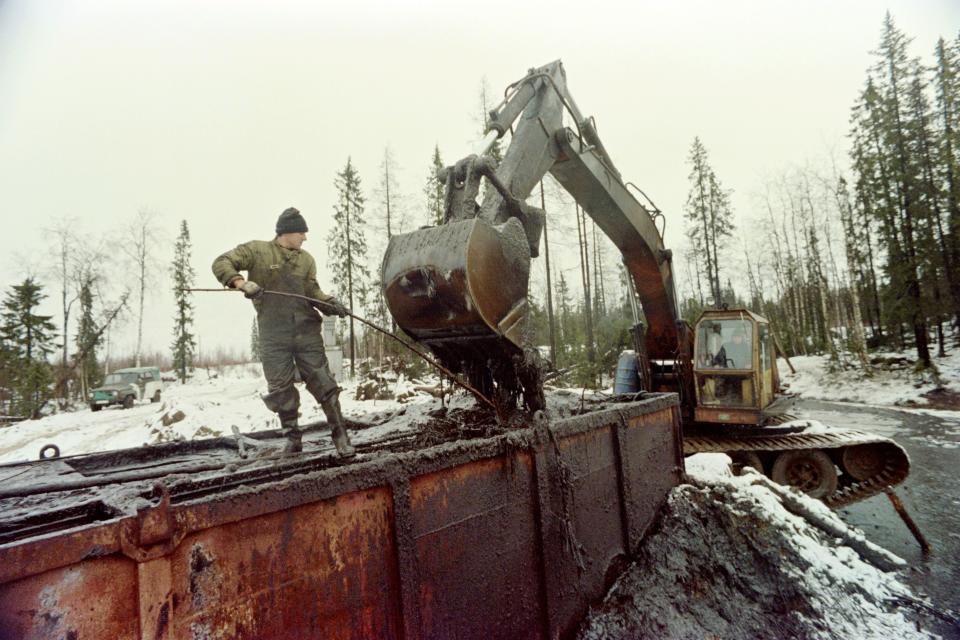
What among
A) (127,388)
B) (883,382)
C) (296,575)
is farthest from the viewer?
(127,388)

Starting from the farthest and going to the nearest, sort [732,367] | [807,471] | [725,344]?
[725,344] → [732,367] → [807,471]

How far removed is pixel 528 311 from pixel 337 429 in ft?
5.46

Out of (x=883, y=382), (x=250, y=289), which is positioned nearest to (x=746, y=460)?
(x=250, y=289)

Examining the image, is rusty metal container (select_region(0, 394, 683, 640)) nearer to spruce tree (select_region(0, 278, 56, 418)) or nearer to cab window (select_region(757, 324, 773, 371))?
cab window (select_region(757, 324, 773, 371))

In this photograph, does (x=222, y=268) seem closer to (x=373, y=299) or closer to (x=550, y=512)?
(x=550, y=512)

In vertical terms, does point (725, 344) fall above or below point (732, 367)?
above

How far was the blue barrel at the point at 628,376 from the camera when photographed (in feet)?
27.2

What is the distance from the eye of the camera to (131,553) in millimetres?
1769

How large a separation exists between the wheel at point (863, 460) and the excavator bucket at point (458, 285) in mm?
7189

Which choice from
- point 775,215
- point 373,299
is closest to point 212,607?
point 373,299

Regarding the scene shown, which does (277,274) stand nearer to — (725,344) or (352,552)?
(352,552)

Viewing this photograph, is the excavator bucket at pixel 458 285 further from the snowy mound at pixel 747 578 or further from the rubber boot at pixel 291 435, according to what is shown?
the snowy mound at pixel 747 578

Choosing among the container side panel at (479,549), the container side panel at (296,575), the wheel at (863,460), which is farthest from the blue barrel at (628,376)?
the container side panel at (296,575)

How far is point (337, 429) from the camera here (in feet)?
10.7
